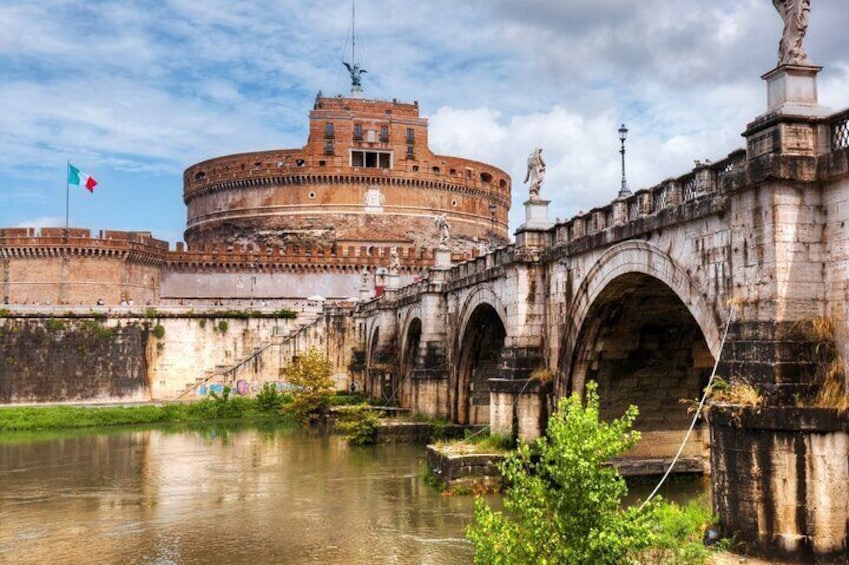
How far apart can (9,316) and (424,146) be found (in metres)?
42.1

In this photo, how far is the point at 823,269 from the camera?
37.3 feet

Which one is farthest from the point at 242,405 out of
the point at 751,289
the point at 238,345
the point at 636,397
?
the point at 751,289

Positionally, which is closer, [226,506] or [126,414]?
[226,506]

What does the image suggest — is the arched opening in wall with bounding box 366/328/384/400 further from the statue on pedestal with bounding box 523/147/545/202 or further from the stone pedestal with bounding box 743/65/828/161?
the stone pedestal with bounding box 743/65/828/161

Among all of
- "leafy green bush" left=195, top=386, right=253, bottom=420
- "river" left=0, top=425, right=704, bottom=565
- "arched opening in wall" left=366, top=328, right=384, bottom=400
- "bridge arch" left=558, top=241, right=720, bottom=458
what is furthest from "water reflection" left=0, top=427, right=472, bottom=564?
"leafy green bush" left=195, top=386, right=253, bottom=420

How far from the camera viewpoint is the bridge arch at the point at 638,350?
17938 mm

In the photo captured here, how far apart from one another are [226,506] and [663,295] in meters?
11.3

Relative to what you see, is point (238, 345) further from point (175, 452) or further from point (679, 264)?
point (679, 264)

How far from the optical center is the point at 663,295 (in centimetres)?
1822

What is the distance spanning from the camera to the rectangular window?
75625mm

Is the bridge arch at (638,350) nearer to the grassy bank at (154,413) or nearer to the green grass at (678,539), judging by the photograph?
the green grass at (678,539)

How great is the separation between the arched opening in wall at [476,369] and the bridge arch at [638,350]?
8.52 meters

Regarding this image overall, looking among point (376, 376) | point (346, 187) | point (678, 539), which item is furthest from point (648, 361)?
point (346, 187)

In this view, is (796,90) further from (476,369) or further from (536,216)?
(476,369)
